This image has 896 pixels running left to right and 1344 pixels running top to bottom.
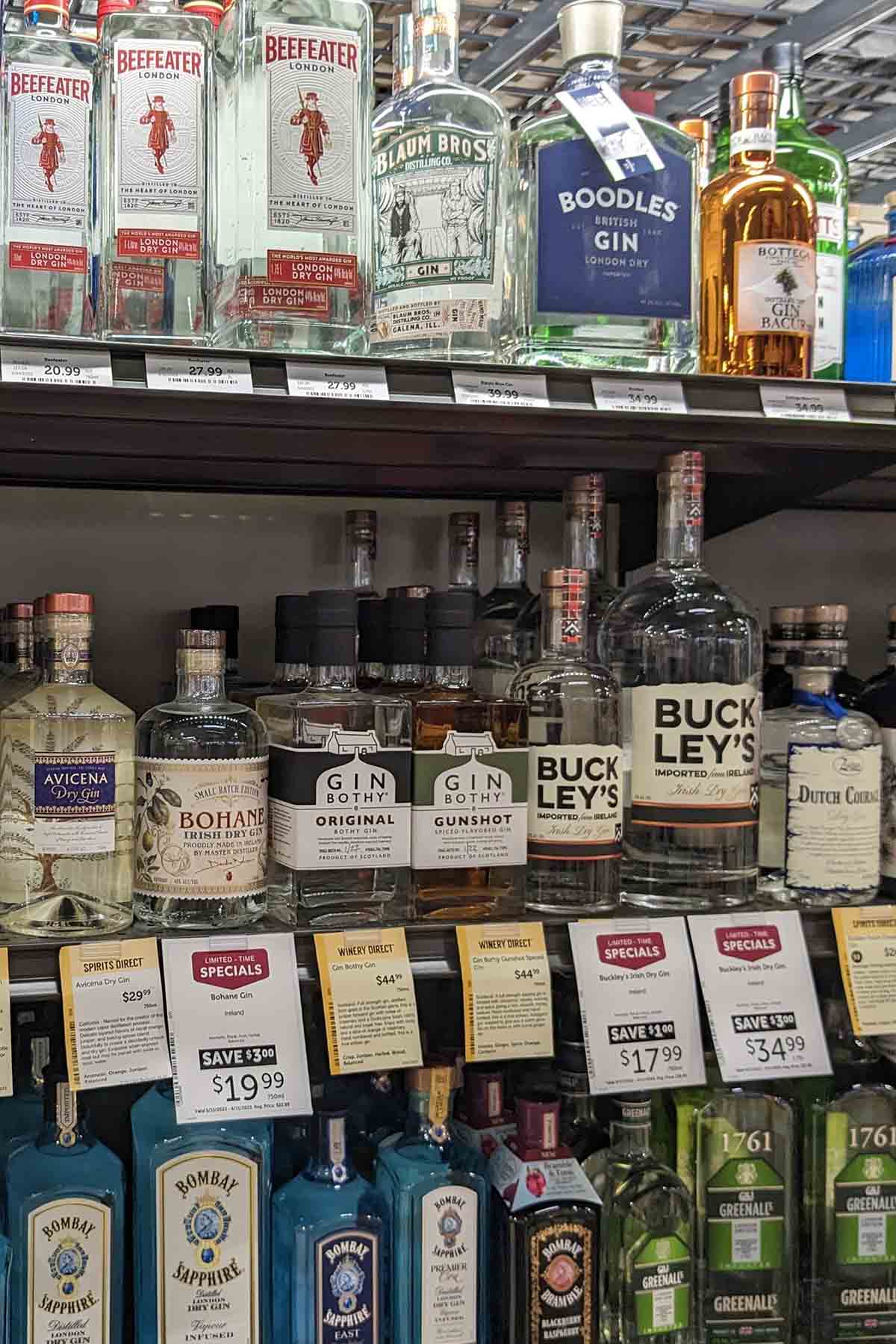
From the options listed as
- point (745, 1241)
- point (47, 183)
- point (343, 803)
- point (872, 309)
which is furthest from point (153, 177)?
point (745, 1241)

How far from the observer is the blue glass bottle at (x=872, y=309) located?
144cm

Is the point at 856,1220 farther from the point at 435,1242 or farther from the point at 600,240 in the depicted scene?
the point at 600,240

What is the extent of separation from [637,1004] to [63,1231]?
0.55 m

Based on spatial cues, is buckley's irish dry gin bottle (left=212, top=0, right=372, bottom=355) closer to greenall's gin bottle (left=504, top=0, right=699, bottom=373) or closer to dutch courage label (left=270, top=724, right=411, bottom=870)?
greenall's gin bottle (left=504, top=0, right=699, bottom=373)

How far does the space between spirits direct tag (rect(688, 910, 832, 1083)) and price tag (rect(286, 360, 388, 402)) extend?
587 millimetres

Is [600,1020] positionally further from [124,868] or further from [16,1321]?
[16,1321]

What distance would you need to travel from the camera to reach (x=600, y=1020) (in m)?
1.22

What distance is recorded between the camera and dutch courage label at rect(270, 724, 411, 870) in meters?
1.18

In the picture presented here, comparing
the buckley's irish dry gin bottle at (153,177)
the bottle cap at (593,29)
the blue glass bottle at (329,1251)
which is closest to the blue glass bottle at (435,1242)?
the blue glass bottle at (329,1251)

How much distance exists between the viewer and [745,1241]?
132cm

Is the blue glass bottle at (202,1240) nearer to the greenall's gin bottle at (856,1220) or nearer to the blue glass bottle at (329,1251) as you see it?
the blue glass bottle at (329,1251)

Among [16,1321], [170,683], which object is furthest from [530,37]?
[16,1321]

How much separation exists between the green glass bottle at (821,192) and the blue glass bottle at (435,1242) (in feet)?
2.80

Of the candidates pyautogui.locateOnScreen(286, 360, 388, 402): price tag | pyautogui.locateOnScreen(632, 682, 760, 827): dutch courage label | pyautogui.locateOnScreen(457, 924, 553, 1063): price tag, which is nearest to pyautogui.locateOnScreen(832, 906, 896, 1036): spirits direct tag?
pyautogui.locateOnScreen(632, 682, 760, 827): dutch courage label
